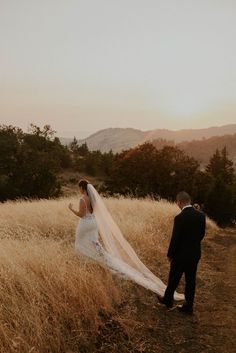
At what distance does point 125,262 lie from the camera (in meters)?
10.7

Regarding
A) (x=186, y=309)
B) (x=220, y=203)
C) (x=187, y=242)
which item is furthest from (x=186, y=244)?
(x=220, y=203)

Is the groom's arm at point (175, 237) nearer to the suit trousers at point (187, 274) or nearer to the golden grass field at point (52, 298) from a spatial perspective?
the suit trousers at point (187, 274)

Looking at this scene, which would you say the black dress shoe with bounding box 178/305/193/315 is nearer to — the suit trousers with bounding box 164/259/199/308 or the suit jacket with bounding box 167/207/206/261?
the suit trousers with bounding box 164/259/199/308

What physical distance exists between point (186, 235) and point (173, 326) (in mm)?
1612

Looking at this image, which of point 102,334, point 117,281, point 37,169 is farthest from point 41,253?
point 37,169

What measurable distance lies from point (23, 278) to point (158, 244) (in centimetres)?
679

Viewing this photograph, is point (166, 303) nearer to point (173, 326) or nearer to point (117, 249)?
point (173, 326)

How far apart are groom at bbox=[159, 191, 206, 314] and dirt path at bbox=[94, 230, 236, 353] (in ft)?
1.62

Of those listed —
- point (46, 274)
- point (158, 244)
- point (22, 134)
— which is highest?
point (22, 134)

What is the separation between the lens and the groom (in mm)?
8445

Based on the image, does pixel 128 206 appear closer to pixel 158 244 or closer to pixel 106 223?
pixel 158 244

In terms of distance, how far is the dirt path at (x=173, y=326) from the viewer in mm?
6887

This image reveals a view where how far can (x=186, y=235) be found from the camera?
847cm

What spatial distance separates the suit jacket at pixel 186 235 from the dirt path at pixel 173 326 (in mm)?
1086
